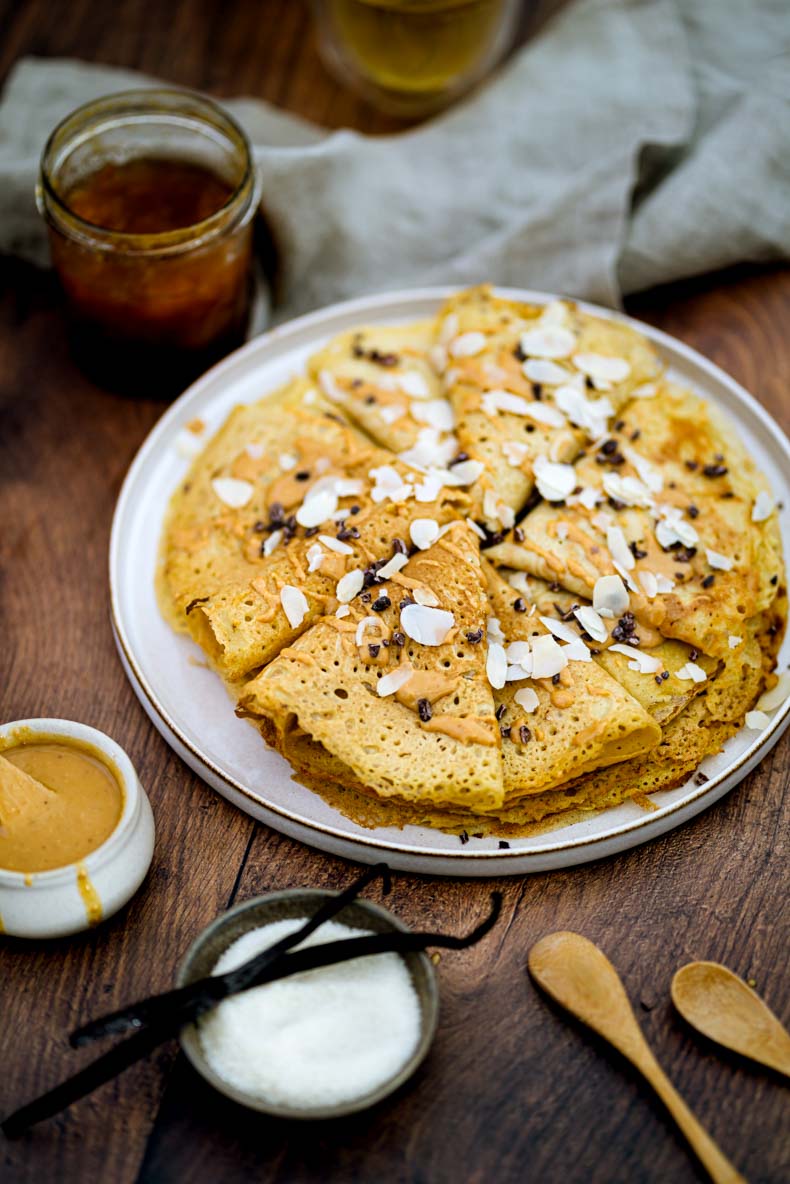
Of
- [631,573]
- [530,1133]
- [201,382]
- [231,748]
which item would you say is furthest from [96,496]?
[530,1133]

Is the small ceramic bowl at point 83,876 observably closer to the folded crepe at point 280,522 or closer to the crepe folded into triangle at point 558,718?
the folded crepe at point 280,522

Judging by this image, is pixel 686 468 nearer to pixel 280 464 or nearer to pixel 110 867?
pixel 280 464

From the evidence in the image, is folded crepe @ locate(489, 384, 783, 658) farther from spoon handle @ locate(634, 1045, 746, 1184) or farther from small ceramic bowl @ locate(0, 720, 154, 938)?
small ceramic bowl @ locate(0, 720, 154, 938)

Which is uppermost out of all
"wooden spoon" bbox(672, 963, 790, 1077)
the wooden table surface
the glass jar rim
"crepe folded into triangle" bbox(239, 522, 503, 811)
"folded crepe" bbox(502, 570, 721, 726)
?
the glass jar rim

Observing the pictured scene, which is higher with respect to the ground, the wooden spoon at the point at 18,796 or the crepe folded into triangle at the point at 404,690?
the crepe folded into triangle at the point at 404,690

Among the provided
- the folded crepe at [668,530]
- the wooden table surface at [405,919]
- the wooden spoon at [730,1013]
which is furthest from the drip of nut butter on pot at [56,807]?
the wooden spoon at [730,1013]

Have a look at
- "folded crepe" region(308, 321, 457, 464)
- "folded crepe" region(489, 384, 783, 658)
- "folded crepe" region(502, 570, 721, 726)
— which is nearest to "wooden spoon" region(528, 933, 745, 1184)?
"folded crepe" region(502, 570, 721, 726)

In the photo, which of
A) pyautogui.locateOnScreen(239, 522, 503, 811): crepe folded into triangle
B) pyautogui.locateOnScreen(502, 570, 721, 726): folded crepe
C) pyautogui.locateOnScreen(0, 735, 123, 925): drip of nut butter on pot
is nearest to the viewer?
pyautogui.locateOnScreen(0, 735, 123, 925): drip of nut butter on pot
